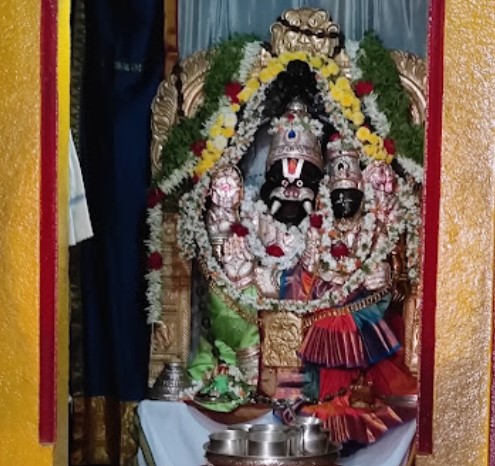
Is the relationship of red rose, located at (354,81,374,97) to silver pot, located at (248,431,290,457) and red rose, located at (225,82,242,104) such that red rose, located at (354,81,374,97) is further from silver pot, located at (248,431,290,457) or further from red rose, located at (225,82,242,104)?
silver pot, located at (248,431,290,457)

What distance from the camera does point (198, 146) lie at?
22.4 ft

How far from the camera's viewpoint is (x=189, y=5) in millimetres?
7105

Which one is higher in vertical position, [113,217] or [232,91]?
[232,91]

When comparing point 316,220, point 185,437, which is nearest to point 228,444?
point 185,437

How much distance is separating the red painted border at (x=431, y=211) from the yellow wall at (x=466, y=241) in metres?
0.02

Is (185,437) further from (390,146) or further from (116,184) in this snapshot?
(390,146)

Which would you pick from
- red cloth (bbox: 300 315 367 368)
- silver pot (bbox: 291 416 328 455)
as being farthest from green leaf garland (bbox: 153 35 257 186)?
silver pot (bbox: 291 416 328 455)

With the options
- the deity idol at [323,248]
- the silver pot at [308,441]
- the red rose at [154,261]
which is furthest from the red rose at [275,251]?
the silver pot at [308,441]

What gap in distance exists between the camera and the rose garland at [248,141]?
670cm

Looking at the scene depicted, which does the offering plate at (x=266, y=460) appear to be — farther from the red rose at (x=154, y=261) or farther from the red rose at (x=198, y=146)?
the red rose at (x=198, y=146)

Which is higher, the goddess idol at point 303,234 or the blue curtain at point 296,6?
the blue curtain at point 296,6

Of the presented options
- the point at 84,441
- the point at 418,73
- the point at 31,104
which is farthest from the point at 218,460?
the point at 418,73

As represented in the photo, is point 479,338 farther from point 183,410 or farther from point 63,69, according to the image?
point 183,410

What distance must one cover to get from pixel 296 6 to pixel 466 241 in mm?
2996
